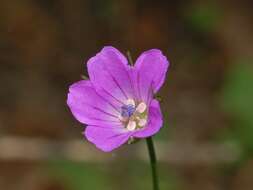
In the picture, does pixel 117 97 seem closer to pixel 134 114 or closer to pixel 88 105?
pixel 134 114

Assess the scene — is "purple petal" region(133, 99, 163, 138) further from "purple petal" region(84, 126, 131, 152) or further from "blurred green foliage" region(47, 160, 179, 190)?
"blurred green foliage" region(47, 160, 179, 190)

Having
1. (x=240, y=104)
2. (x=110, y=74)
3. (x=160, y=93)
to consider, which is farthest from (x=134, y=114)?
(x=160, y=93)

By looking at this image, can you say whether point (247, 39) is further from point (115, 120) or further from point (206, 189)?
point (115, 120)

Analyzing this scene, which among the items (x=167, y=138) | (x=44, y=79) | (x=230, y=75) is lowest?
(x=167, y=138)

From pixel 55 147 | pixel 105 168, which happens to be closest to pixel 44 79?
pixel 55 147

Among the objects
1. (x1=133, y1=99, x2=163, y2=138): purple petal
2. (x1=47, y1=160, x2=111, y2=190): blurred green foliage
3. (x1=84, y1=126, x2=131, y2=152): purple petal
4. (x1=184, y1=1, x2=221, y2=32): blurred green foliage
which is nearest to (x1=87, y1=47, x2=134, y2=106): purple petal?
(x1=84, y1=126, x2=131, y2=152): purple petal
